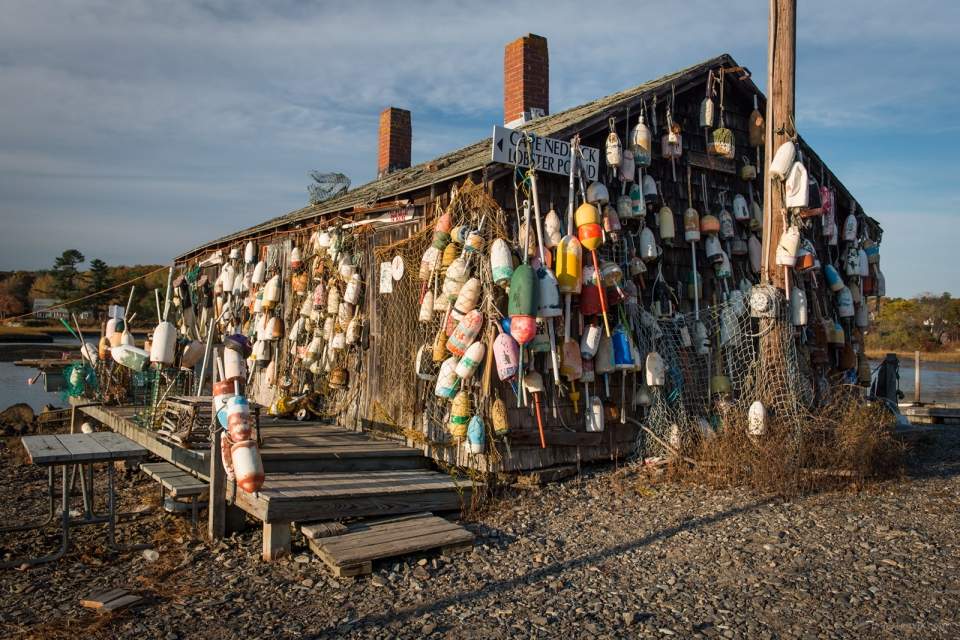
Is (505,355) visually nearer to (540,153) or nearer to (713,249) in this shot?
(540,153)

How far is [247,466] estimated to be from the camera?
15.5 ft

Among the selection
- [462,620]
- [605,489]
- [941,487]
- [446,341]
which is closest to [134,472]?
[446,341]

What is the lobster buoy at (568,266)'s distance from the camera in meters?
6.93

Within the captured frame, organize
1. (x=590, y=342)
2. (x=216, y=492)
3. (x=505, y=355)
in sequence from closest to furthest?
(x=216, y=492) < (x=505, y=355) < (x=590, y=342)

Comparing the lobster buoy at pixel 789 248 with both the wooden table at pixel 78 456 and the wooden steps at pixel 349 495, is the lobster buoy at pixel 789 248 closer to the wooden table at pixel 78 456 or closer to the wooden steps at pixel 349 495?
the wooden steps at pixel 349 495

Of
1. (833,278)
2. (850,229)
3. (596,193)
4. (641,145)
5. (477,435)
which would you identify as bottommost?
(477,435)

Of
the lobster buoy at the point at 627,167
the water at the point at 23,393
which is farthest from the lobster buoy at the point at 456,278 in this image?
the water at the point at 23,393

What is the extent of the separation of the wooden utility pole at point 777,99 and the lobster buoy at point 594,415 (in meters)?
2.42

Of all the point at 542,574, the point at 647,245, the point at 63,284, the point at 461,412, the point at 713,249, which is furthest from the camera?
the point at 63,284

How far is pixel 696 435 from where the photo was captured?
797 centimetres

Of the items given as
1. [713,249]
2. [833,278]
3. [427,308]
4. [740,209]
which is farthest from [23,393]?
[833,278]

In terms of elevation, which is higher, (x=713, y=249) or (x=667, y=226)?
(x=667, y=226)

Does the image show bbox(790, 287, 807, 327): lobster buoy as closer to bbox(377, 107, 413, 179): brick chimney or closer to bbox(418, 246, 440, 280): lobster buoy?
bbox(418, 246, 440, 280): lobster buoy

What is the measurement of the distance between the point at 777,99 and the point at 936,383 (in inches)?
1142
